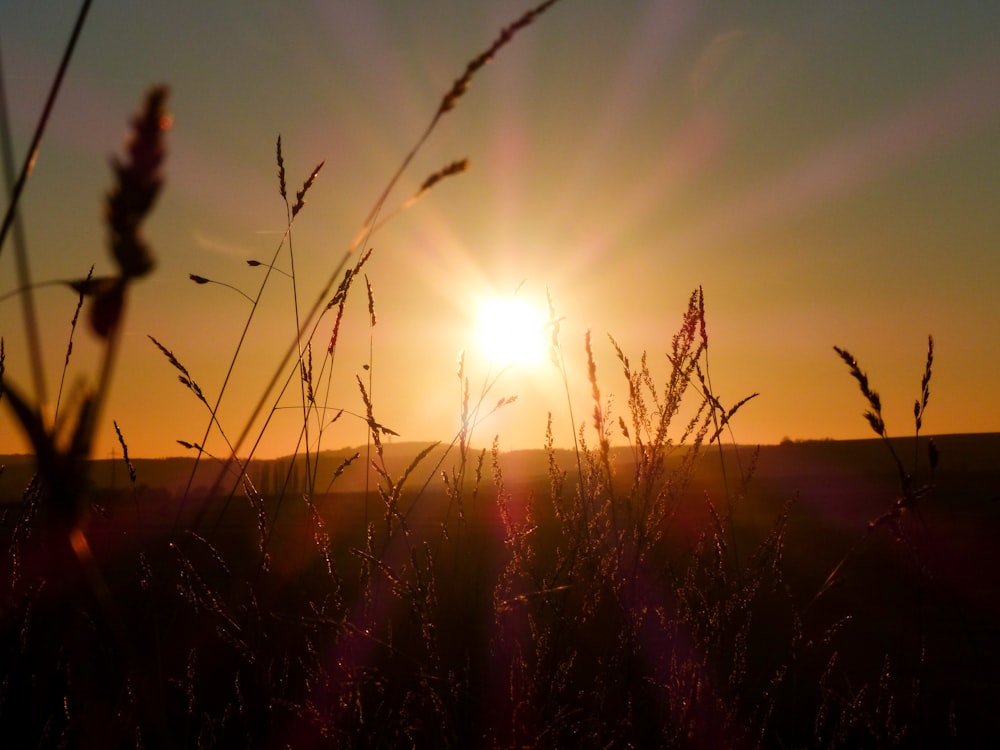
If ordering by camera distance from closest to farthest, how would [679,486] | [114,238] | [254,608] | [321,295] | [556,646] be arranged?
1. [114,238]
2. [321,295]
3. [254,608]
4. [556,646]
5. [679,486]

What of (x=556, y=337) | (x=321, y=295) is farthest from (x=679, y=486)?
(x=321, y=295)

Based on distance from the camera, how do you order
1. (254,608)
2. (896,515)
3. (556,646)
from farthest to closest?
(556,646), (254,608), (896,515)

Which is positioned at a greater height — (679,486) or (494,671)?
(679,486)

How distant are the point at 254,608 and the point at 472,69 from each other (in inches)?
47.2

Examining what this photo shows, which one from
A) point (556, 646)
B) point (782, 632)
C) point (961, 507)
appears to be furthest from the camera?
point (961, 507)

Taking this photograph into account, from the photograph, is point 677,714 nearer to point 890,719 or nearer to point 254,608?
point 890,719

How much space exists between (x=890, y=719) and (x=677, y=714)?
54 centimetres

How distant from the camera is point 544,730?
1.52 metres

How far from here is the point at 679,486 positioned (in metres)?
2.06

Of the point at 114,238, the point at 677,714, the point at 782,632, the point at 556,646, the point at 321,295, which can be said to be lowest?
the point at 782,632

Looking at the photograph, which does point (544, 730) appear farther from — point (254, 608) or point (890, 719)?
point (890, 719)

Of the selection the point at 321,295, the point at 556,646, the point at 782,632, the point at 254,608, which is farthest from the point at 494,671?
the point at 782,632

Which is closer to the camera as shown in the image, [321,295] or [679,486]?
[321,295]

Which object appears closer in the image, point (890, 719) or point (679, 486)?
point (890, 719)
